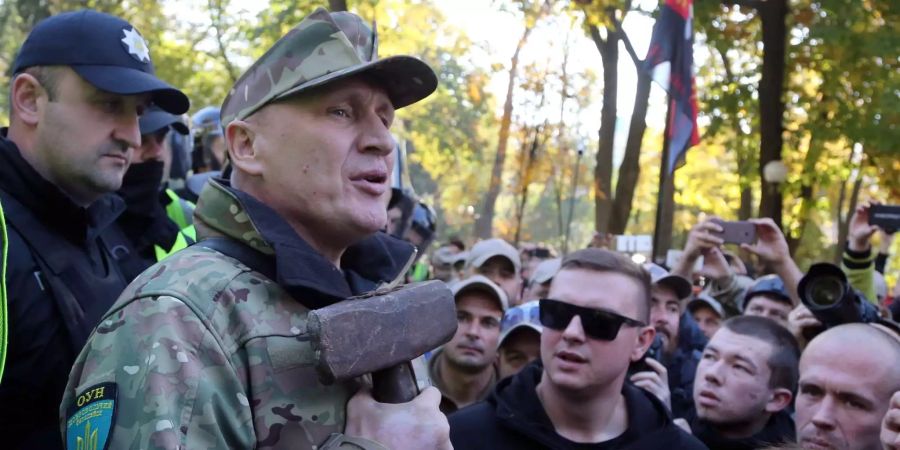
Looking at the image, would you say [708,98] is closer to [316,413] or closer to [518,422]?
[518,422]

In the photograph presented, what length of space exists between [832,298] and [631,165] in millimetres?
12413

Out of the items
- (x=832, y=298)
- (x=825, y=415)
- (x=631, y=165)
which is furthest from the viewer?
(x=631, y=165)

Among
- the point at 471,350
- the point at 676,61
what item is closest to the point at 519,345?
the point at 471,350

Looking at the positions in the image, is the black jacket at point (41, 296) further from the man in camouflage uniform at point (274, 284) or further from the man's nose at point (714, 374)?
the man's nose at point (714, 374)

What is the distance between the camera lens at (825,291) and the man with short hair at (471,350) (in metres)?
1.65

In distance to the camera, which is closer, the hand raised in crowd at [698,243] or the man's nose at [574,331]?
the man's nose at [574,331]

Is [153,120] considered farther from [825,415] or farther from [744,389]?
[825,415]

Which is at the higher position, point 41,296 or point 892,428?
point 41,296

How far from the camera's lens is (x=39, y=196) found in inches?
116

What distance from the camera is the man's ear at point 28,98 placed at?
3023 mm

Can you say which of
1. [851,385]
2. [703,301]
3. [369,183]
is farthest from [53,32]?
[703,301]

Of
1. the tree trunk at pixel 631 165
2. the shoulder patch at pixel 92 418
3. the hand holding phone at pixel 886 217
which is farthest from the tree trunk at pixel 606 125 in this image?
the shoulder patch at pixel 92 418

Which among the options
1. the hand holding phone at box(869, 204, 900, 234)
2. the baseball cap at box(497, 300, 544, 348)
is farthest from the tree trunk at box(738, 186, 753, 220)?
the baseball cap at box(497, 300, 544, 348)

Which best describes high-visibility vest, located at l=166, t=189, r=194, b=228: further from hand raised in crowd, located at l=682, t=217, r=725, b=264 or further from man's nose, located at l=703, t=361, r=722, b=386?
hand raised in crowd, located at l=682, t=217, r=725, b=264
